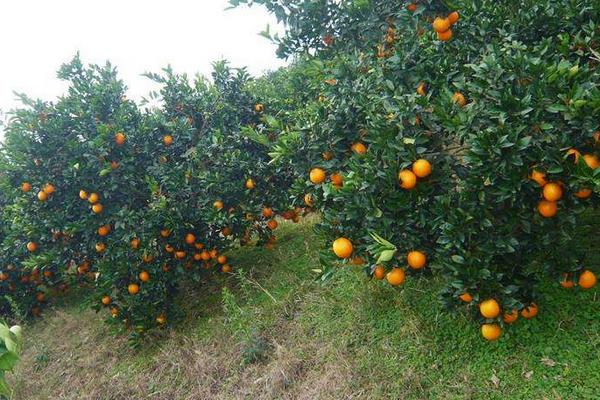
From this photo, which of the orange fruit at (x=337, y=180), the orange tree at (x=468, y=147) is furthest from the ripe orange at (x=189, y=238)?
the orange fruit at (x=337, y=180)

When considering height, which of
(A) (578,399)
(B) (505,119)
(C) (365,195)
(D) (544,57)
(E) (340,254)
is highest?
(D) (544,57)

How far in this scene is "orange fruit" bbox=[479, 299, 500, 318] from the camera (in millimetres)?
2480

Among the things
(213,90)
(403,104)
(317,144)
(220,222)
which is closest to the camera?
(403,104)

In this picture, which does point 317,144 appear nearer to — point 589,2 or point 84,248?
point 589,2

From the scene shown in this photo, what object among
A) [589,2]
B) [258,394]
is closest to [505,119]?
[589,2]

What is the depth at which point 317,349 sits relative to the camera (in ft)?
11.6

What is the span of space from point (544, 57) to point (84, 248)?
4.66 metres

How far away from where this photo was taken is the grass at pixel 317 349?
2.78 meters

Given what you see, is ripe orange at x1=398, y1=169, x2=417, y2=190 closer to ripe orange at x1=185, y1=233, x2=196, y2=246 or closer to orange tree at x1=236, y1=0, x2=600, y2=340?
orange tree at x1=236, y1=0, x2=600, y2=340

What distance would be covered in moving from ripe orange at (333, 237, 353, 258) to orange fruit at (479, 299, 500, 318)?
0.83 metres

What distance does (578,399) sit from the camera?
8.05ft

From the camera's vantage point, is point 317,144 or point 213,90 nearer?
point 317,144

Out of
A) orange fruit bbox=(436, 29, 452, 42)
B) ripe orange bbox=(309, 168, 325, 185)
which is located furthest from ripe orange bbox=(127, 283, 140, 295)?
orange fruit bbox=(436, 29, 452, 42)

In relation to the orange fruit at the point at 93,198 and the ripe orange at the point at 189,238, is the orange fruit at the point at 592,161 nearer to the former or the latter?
the ripe orange at the point at 189,238
